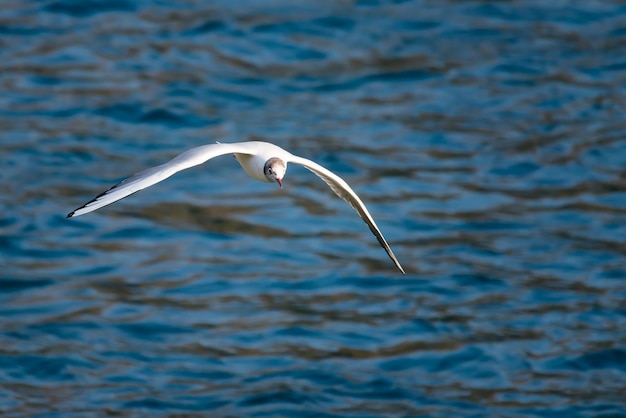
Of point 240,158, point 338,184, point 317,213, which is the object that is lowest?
point 317,213

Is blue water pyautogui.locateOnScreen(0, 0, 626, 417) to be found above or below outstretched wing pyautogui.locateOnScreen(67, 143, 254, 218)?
below

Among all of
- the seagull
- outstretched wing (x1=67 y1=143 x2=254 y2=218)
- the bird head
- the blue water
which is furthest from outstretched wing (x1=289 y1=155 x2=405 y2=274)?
the blue water

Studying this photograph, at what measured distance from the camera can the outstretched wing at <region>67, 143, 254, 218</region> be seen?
6.38m

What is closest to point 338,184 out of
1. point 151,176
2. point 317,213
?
point 151,176

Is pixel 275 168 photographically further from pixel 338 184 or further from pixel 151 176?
pixel 151 176

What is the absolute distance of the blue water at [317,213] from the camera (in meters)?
9.61

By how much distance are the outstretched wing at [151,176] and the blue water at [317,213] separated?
2.65m

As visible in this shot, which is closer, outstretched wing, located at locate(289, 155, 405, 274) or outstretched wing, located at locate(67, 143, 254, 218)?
outstretched wing, located at locate(67, 143, 254, 218)

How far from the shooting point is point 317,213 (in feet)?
39.9

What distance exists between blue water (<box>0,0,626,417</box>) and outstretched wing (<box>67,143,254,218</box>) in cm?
265

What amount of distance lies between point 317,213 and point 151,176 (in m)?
5.57

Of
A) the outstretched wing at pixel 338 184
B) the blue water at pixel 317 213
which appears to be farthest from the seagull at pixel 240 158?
the blue water at pixel 317 213

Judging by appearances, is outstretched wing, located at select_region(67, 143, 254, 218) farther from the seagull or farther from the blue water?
the blue water

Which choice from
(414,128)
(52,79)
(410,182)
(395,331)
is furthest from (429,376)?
(52,79)
